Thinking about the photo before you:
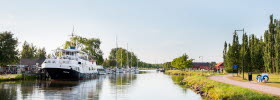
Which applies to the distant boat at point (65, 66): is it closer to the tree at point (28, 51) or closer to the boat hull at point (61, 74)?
the boat hull at point (61, 74)

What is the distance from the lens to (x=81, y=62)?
6200cm


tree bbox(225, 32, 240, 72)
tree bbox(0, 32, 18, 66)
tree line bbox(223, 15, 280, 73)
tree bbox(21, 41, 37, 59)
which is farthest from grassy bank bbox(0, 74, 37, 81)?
tree bbox(21, 41, 37, 59)

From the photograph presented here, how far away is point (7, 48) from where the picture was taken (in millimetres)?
52000

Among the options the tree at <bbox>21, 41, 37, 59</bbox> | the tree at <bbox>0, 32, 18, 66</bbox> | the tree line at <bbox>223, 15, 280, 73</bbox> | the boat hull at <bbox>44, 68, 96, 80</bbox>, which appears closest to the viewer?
the tree at <bbox>0, 32, 18, 66</bbox>

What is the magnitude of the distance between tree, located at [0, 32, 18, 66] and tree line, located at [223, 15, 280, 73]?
45.6 m

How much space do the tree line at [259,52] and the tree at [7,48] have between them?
149 feet

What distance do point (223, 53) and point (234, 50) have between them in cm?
3211

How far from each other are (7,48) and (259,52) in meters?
64.7

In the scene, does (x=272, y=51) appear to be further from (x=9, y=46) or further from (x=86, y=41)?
(x=86, y=41)

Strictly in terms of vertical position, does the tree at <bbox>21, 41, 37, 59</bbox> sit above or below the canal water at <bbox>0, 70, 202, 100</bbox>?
above

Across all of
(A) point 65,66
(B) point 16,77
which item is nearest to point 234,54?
(A) point 65,66

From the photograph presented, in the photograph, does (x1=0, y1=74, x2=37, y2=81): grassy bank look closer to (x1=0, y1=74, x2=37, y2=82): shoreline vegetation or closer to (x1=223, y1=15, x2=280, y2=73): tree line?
(x1=0, y1=74, x2=37, y2=82): shoreline vegetation

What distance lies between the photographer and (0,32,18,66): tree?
5088 cm

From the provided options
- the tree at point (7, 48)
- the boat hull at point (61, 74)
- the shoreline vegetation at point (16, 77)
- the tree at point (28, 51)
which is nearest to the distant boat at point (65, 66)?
the boat hull at point (61, 74)
